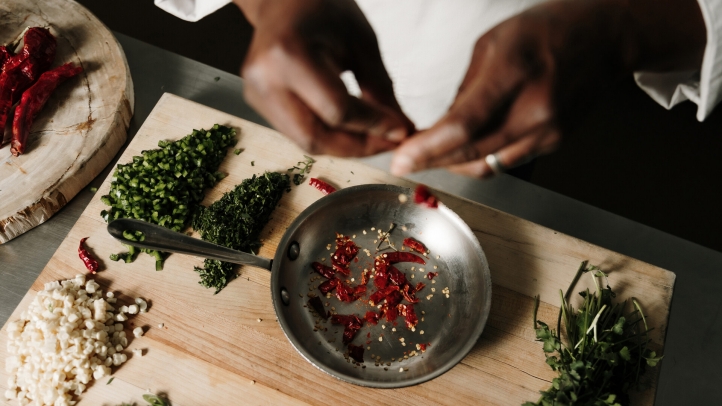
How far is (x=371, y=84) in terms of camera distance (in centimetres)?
127

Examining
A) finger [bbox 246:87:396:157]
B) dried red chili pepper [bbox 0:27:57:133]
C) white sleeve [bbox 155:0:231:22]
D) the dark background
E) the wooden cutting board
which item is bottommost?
the dark background

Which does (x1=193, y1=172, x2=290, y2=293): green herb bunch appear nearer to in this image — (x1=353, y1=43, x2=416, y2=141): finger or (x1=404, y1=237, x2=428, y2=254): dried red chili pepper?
(x1=404, y1=237, x2=428, y2=254): dried red chili pepper

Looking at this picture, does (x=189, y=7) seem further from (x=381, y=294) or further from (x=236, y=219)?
(x=381, y=294)

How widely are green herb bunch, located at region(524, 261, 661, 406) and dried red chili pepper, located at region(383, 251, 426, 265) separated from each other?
1.49 feet

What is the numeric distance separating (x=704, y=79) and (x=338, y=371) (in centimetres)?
134

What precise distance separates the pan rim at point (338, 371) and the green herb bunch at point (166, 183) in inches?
17.5

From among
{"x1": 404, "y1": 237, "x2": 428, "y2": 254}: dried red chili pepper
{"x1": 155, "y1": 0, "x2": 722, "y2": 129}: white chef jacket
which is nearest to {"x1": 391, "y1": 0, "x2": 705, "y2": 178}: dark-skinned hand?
{"x1": 155, "y1": 0, "x2": 722, "y2": 129}: white chef jacket

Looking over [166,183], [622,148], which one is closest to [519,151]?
[166,183]

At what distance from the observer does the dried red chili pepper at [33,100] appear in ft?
7.05

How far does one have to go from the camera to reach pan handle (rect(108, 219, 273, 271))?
169 centimetres

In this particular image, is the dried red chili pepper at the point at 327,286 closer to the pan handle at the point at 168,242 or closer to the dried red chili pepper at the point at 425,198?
the pan handle at the point at 168,242

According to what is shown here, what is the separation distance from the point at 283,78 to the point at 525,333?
1.38 meters

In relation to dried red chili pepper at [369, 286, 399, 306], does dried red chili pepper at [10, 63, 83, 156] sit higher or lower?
higher

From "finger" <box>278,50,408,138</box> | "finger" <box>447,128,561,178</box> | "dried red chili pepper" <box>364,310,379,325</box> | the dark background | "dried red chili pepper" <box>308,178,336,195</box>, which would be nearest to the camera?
"finger" <box>278,50,408,138</box>
